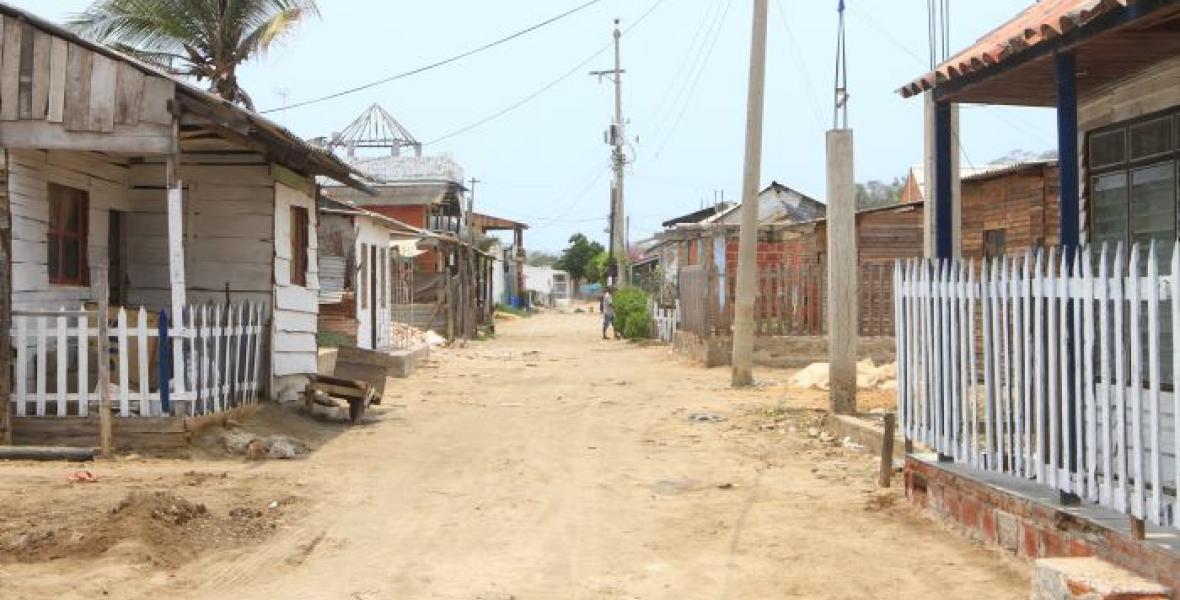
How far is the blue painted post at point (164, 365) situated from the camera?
34.8 feet

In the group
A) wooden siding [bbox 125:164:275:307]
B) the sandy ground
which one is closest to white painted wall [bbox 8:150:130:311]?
wooden siding [bbox 125:164:275:307]

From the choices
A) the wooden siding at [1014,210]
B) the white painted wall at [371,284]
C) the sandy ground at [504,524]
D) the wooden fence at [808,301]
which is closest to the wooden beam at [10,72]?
the sandy ground at [504,524]

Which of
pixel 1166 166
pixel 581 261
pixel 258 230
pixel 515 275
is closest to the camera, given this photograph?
pixel 1166 166

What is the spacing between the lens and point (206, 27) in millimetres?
18812

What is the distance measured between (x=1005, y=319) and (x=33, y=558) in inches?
227

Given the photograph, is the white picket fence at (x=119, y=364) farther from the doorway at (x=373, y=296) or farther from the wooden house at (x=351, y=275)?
the doorway at (x=373, y=296)

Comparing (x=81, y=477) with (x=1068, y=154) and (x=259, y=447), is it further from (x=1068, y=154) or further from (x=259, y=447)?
(x=1068, y=154)

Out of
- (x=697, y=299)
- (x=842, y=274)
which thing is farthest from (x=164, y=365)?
(x=697, y=299)

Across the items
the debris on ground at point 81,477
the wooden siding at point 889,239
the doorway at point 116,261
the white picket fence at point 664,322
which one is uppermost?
the wooden siding at point 889,239

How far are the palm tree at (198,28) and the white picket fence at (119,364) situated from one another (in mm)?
8100

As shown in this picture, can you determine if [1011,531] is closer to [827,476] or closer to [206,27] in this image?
[827,476]

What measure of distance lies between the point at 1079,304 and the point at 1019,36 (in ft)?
6.15

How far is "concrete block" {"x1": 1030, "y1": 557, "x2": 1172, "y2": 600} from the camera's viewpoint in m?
4.87

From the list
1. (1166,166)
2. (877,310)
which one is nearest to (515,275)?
(877,310)
